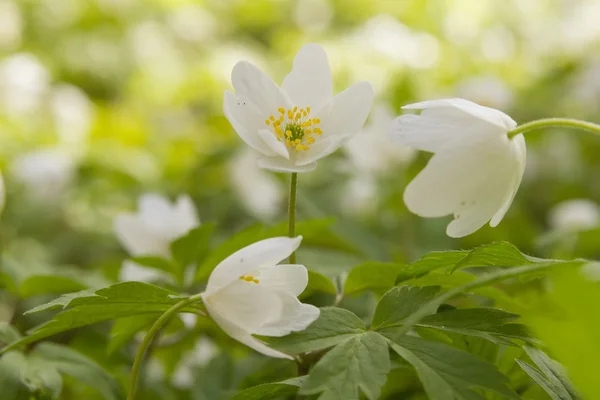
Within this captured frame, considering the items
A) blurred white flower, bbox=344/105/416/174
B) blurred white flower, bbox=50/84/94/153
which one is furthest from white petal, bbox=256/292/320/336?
blurred white flower, bbox=50/84/94/153

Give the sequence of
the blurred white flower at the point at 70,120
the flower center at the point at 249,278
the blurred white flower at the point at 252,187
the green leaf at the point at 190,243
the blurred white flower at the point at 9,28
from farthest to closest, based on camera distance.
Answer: the blurred white flower at the point at 9,28 < the blurred white flower at the point at 70,120 < the blurred white flower at the point at 252,187 < the green leaf at the point at 190,243 < the flower center at the point at 249,278

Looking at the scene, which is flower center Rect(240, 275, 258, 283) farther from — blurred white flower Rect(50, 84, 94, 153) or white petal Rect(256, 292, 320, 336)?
blurred white flower Rect(50, 84, 94, 153)

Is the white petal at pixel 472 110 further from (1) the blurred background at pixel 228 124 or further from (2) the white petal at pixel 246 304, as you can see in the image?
(1) the blurred background at pixel 228 124

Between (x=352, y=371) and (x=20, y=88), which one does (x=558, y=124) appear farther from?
(x=20, y=88)

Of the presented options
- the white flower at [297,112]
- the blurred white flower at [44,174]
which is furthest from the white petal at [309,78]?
the blurred white flower at [44,174]

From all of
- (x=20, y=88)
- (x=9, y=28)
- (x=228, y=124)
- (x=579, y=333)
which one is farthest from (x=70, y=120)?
(x=579, y=333)
